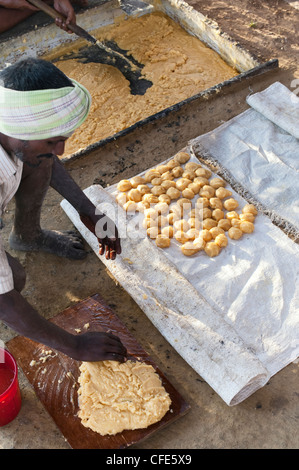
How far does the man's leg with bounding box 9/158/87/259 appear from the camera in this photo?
9.45 ft

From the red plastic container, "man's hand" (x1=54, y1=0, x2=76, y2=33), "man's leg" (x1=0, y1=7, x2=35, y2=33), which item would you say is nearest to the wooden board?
the red plastic container

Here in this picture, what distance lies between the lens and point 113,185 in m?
3.49

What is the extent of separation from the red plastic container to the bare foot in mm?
898

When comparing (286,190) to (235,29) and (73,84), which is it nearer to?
(73,84)

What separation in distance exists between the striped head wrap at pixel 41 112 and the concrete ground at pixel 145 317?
1097 millimetres

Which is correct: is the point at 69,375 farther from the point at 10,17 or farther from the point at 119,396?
the point at 10,17

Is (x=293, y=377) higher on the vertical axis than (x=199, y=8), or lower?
lower

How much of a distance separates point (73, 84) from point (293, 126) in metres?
1.97

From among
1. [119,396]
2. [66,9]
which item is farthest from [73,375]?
[66,9]

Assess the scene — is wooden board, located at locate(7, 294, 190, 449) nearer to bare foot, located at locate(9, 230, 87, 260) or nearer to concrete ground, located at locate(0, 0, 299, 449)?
concrete ground, located at locate(0, 0, 299, 449)

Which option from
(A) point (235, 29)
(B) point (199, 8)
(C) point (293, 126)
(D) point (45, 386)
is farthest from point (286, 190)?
(B) point (199, 8)

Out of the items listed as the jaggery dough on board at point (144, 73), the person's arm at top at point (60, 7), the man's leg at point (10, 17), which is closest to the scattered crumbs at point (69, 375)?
the jaggery dough on board at point (144, 73)

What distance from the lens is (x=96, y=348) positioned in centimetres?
225

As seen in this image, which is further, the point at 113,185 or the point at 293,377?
the point at 113,185
